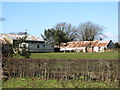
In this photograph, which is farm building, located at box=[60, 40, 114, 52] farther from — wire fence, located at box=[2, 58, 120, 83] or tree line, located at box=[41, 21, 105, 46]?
wire fence, located at box=[2, 58, 120, 83]

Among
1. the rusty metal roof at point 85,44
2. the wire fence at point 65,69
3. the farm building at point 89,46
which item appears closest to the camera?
the wire fence at point 65,69

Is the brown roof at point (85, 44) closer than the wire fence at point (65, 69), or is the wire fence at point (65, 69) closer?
the wire fence at point (65, 69)

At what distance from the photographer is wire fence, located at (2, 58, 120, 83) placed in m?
10.8

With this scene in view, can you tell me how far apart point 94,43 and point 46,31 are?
16.7 meters

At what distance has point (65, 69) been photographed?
1107 centimetres

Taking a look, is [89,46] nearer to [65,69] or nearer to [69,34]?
[69,34]

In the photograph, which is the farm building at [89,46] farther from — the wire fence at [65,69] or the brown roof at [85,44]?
the wire fence at [65,69]

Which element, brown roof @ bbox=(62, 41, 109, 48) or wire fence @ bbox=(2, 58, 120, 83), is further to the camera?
brown roof @ bbox=(62, 41, 109, 48)

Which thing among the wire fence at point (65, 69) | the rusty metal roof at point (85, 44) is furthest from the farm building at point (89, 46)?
the wire fence at point (65, 69)

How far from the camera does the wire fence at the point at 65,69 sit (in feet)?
35.6

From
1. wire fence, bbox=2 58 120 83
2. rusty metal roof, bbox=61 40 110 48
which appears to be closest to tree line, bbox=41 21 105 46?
rusty metal roof, bbox=61 40 110 48

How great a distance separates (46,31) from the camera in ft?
235

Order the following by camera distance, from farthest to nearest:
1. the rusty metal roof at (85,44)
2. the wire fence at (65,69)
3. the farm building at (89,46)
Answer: the rusty metal roof at (85,44) < the farm building at (89,46) < the wire fence at (65,69)

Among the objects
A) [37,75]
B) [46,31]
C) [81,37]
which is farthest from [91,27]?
[37,75]
